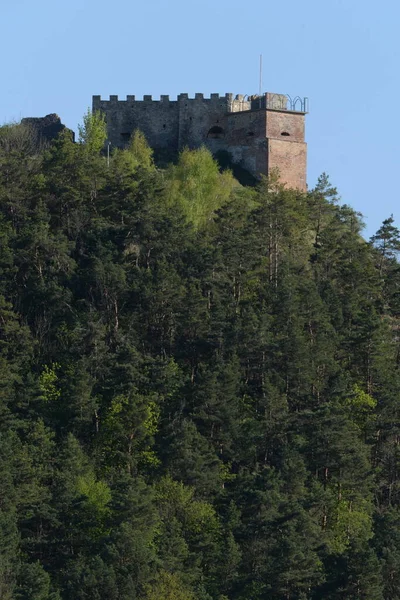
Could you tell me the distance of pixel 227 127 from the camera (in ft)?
266

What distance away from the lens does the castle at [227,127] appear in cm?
7950

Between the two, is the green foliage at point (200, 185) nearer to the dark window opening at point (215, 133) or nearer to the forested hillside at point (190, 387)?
the forested hillside at point (190, 387)

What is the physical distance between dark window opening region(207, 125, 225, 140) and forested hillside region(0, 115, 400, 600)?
2728 millimetres

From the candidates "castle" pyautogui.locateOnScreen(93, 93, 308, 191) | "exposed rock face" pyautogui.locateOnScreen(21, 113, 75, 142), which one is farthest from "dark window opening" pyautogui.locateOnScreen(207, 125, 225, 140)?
"exposed rock face" pyautogui.locateOnScreen(21, 113, 75, 142)

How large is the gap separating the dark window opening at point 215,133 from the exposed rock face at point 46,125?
22.7ft

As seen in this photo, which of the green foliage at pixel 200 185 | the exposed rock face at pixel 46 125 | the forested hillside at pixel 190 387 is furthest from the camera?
the exposed rock face at pixel 46 125

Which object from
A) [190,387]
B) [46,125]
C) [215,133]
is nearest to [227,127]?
Result: [215,133]

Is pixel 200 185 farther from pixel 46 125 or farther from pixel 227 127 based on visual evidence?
pixel 46 125

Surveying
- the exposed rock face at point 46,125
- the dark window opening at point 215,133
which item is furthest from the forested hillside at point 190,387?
the exposed rock face at point 46,125

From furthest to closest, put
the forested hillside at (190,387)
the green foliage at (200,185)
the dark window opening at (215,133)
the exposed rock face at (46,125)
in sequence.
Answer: the exposed rock face at (46,125) < the dark window opening at (215,133) < the green foliage at (200,185) < the forested hillside at (190,387)

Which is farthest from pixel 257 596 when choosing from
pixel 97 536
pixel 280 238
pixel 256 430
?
pixel 280 238

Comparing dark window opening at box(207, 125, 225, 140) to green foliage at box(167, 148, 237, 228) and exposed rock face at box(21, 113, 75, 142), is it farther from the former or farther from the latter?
exposed rock face at box(21, 113, 75, 142)

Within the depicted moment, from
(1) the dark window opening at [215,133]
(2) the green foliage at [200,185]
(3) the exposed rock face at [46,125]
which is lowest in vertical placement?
(2) the green foliage at [200,185]

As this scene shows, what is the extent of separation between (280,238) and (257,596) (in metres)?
21.0
